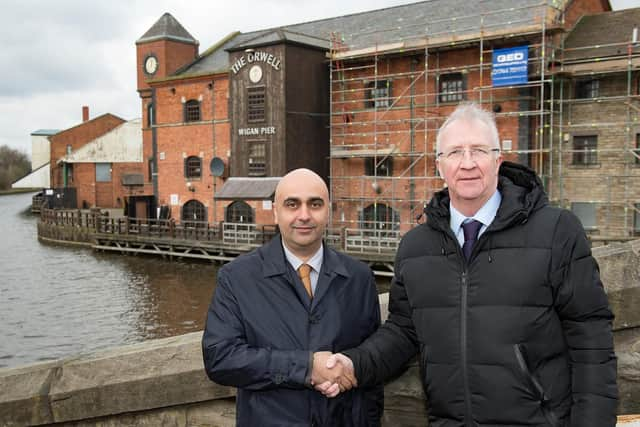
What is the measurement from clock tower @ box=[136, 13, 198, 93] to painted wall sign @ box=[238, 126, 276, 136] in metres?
9.38

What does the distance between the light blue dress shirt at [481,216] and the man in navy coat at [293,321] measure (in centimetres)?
55

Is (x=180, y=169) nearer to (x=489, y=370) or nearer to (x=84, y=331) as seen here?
(x=84, y=331)

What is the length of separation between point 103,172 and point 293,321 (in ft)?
181

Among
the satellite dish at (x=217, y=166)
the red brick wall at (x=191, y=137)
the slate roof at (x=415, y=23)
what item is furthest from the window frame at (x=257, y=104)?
the satellite dish at (x=217, y=166)

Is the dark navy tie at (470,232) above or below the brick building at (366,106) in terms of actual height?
below

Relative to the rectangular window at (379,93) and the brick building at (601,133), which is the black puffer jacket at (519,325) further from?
the rectangular window at (379,93)

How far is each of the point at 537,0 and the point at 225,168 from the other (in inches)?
615

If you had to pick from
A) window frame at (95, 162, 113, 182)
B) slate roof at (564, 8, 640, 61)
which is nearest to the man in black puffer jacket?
slate roof at (564, 8, 640, 61)

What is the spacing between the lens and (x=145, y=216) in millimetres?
35125

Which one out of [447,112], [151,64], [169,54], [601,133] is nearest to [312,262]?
[601,133]

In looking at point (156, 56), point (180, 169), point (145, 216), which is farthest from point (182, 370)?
point (156, 56)

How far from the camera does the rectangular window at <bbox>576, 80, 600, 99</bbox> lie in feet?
75.2

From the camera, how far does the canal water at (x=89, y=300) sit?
1678cm

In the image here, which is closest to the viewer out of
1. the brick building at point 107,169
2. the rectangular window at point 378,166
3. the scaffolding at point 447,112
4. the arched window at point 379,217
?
the scaffolding at point 447,112
